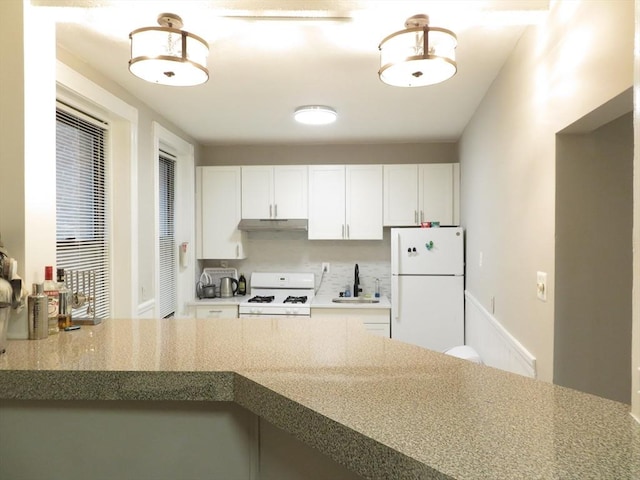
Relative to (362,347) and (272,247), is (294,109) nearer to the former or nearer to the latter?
(272,247)

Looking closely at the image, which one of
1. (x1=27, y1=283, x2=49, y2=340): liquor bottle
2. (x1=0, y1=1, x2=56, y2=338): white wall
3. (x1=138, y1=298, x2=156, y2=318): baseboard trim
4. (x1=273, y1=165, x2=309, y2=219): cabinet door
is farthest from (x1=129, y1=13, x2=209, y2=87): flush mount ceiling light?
(x1=273, y1=165, x2=309, y2=219): cabinet door

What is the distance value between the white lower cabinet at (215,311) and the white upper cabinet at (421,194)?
1758mm

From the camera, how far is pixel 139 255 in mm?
2936

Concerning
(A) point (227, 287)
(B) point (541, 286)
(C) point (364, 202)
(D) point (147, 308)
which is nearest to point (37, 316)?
(D) point (147, 308)

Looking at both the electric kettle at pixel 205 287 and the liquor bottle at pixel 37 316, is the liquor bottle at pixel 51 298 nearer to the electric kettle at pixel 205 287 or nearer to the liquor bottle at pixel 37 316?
the liquor bottle at pixel 37 316

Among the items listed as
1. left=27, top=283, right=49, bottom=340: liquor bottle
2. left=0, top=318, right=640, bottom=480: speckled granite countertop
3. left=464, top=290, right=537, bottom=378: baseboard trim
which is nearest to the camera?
left=0, top=318, right=640, bottom=480: speckled granite countertop

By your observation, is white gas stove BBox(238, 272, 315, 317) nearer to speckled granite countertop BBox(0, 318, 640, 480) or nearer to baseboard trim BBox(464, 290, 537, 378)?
baseboard trim BBox(464, 290, 537, 378)

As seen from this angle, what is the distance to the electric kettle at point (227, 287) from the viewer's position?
14.1ft

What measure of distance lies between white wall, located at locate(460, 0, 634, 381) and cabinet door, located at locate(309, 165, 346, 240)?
1511mm

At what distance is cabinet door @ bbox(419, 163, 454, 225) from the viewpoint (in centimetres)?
405

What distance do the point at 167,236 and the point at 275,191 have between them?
3.75 feet

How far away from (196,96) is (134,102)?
1.44ft

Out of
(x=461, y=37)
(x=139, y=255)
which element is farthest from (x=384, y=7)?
(x=139, y=255)

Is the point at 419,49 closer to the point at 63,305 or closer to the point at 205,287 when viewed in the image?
the point at 63,305
